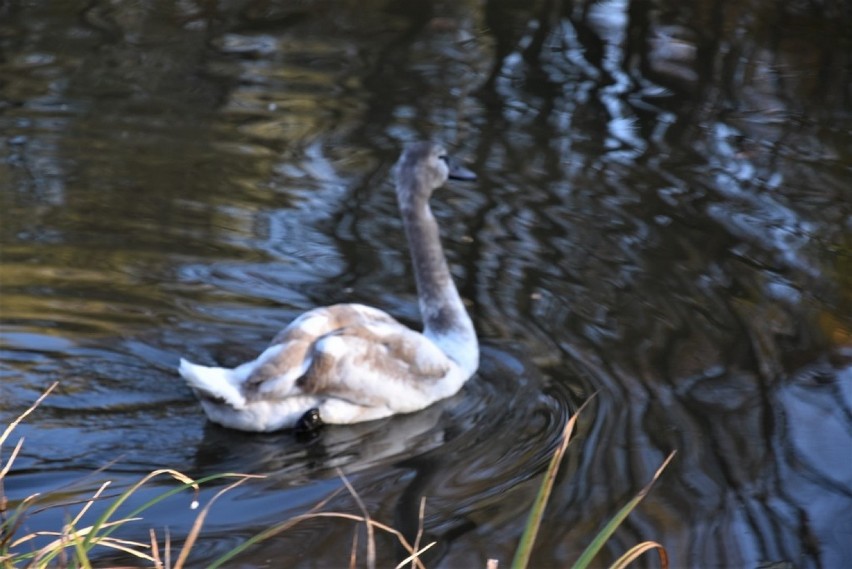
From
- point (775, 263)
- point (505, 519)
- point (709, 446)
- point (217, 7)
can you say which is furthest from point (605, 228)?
point (217, 7)

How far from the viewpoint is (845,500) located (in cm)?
510

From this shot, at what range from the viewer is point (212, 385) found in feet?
17.9

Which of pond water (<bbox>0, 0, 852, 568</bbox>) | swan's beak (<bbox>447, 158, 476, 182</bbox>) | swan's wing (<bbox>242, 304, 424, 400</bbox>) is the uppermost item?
swan's beak (<bbox>447, 158, 476, 182</bbox>)

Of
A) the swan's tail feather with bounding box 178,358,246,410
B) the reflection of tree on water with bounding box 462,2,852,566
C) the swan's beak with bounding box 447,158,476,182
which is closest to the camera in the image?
the reflection of tree on water with bounding box 462,2,852,566

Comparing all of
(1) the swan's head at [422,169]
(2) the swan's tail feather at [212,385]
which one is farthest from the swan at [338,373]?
(1) the swan's head at [422,169]

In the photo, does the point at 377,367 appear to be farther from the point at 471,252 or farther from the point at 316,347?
the point at 471,252

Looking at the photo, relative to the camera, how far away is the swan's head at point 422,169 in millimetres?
6633

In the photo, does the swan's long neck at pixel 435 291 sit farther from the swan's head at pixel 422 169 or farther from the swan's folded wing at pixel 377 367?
the swan's folded wing at pixel 377 367

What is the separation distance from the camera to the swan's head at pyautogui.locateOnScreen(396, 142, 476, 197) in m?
6.63

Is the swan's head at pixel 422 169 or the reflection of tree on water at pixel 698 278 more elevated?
the swan's head at pixel 422 169

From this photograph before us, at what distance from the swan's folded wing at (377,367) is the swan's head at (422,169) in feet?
2.93

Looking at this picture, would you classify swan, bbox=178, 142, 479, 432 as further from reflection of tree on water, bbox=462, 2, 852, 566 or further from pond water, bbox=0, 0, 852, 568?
reflection of tree on water, bbox=462, 2, 852, 566

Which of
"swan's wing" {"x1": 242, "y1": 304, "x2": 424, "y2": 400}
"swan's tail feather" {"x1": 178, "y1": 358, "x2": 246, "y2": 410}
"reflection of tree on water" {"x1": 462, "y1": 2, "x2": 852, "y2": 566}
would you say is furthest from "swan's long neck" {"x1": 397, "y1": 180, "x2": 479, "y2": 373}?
"swan's tail feather" {"x1": 178, "y1": 358, "x2": 246, "y2": 410}

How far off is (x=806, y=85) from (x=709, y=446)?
553 cm
